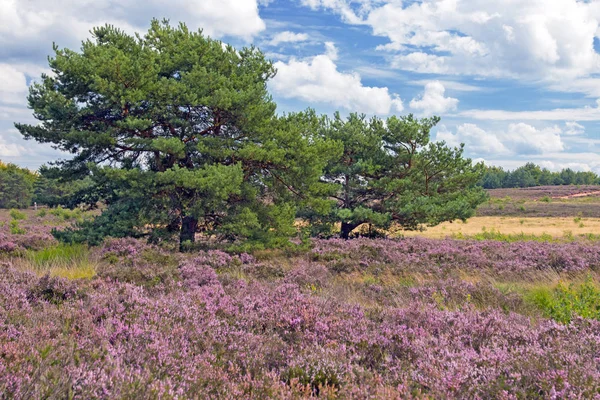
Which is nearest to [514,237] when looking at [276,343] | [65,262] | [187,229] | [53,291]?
[187,229]

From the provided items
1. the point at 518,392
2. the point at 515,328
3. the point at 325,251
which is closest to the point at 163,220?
the point at 325,251

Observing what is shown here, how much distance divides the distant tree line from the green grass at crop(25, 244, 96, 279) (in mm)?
124692

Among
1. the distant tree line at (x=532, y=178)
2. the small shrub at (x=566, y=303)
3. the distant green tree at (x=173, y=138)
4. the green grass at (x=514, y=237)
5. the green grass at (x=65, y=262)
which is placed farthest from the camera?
the distant tree line at (x=532, y=178)

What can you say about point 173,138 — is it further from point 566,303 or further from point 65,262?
point 566,303

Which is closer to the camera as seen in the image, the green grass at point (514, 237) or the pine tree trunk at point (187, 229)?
the pine tree trunk at point (187, 229)

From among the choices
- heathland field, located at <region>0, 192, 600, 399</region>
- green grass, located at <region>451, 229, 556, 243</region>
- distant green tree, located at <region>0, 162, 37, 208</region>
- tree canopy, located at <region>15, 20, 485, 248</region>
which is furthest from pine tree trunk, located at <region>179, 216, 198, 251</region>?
distant green tree, located at <region>0, 162, 37, 208</region>

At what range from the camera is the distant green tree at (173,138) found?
43.1 feet

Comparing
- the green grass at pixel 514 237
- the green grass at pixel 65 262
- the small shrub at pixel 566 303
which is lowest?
the green grass at pixel 514 237

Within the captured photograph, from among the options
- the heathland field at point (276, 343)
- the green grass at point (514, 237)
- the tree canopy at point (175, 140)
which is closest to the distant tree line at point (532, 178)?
the green grass at point (514, 237)

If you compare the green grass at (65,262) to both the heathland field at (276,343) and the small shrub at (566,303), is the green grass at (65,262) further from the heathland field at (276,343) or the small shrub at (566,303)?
the small shrub at (566,303)

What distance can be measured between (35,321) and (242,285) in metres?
3.38

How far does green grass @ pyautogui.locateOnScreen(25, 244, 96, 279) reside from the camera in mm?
8016

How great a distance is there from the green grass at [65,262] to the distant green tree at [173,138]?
2162 mm

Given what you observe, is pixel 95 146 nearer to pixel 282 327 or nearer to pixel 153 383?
pixel 282 327
